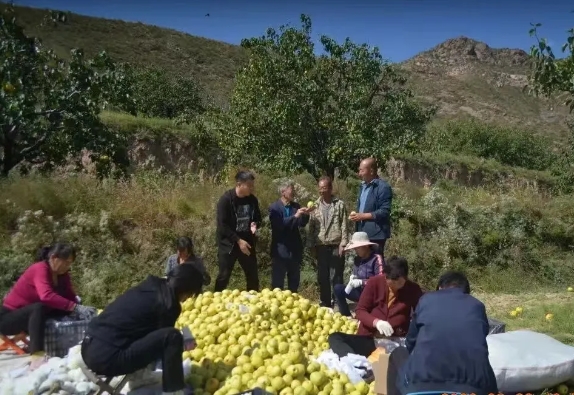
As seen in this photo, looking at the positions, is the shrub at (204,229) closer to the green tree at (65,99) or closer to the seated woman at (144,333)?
the green tree at (65,99)

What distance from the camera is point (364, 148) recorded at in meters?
11.5

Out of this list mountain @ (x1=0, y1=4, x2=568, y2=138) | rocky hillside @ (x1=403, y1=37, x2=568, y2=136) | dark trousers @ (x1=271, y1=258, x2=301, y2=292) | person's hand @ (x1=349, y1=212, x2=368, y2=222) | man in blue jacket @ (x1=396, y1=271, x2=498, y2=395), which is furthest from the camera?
rocky hillside @ (x1=403, y1=37, x2=568, y2=136)

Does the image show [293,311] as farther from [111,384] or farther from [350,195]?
[350,195]

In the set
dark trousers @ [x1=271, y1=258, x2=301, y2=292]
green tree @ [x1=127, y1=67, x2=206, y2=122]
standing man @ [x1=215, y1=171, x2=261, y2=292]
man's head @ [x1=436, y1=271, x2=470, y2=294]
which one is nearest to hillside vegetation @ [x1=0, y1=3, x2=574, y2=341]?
dark trousers @ [x1=271, y1=258, x2=301, y2=292]

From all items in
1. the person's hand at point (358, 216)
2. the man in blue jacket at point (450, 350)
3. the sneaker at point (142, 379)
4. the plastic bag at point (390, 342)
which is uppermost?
the person's hand at point (358, 216)

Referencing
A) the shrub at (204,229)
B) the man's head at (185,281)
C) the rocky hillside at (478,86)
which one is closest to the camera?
the man's head at (185,281)

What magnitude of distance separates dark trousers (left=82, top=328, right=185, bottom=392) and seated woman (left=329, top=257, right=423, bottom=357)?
1.53 metres

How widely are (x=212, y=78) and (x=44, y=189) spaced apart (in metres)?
39.1

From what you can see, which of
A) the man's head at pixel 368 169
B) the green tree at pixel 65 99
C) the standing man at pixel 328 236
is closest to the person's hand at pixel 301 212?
the standing man at pixel 328 236

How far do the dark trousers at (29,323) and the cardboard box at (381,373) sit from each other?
9.49 ft

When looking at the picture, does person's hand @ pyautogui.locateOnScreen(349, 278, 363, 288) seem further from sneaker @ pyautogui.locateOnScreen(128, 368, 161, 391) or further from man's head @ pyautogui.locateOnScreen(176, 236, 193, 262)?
sneaker @ pyautogui.locateOnScreen(128, 368, 161, 391)

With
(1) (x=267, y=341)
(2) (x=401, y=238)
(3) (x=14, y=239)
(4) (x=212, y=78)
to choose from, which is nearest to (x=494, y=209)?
(2) (x=401, y=238)

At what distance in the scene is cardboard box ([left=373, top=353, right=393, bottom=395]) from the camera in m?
3.87

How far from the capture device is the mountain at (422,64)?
42.9 meters
